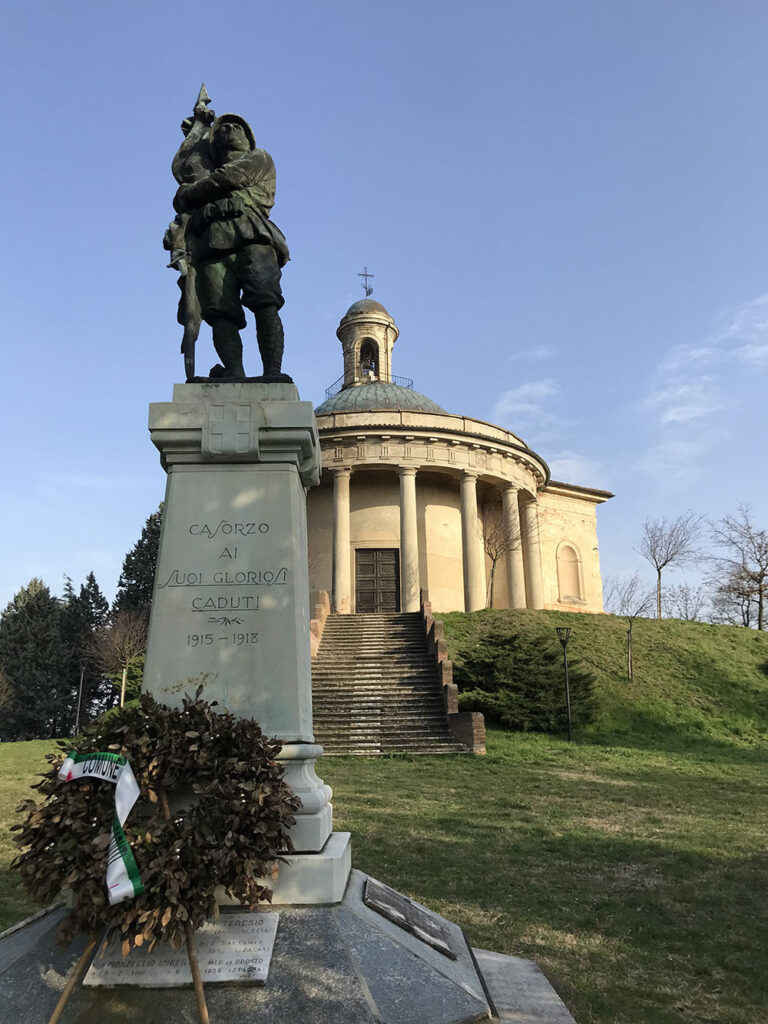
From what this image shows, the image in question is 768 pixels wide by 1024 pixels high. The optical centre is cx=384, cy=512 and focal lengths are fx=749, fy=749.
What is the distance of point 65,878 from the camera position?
10.5ft

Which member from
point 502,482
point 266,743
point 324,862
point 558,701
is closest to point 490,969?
point 324,862

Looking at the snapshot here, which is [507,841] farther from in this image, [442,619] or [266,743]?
[442,619]

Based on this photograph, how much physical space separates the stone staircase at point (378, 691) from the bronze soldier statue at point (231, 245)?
12758 millimetres

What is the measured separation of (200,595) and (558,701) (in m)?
16.1

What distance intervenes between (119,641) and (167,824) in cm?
3466

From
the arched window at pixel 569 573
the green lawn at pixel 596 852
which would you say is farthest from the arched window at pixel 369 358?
the green lawn at pixel 596 852

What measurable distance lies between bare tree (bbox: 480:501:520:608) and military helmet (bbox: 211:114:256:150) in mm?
27829

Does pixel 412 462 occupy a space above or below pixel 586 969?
above

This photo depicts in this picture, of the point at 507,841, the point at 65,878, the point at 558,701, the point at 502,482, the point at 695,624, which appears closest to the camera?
the point at 65,878

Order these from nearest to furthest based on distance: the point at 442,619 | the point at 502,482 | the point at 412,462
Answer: the point at 442,619 < the point at 412,462 < the point at 502,482

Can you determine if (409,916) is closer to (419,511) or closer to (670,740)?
(670,740)

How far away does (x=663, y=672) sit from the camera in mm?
23156

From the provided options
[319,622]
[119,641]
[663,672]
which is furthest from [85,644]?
[663,672]

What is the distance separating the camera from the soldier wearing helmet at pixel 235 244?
17.2 feet
